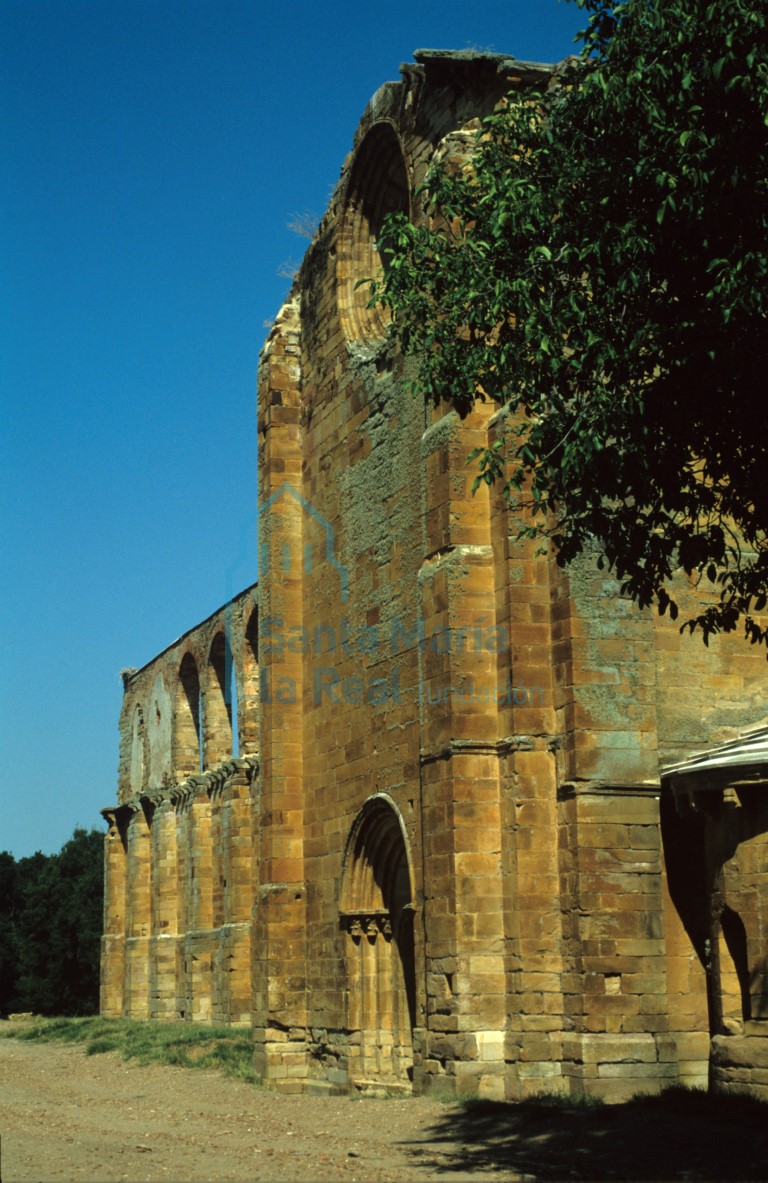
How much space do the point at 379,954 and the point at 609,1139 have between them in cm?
582

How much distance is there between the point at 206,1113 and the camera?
14.5 m

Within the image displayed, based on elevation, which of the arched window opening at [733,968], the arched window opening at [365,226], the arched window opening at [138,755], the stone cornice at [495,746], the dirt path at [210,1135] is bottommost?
the dirt path at [210,1135]

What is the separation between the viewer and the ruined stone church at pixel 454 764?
42.5 feet

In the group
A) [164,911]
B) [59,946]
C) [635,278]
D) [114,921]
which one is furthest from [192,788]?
[635,278]

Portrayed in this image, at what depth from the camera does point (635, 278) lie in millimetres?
9352

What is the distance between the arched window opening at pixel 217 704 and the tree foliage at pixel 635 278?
2353cm

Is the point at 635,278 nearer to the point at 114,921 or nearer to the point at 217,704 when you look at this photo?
the point at 217,704

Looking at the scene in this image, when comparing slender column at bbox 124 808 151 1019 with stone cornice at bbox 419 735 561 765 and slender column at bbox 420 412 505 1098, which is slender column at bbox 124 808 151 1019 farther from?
stone cornice at bbox 419 735 561 765

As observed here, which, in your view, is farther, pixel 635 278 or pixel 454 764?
pixel 454 764

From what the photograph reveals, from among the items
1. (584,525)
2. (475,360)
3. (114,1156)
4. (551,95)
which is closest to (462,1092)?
(114,1156)

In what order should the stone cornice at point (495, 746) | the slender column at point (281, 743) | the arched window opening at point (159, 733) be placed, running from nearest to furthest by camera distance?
the stone cornice at point (495, 746), the slender column at point (281, 743), the arched window opening at point (159, 733)

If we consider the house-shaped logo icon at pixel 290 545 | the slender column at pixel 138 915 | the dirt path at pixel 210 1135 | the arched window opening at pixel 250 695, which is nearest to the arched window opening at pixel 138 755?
the slender column at pixel 138 915

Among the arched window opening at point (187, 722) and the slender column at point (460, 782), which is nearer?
the slender column at point (460, 782)

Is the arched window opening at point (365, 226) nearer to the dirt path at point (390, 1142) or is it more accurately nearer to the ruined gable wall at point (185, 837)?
the dirt path at point (390, 1142)
